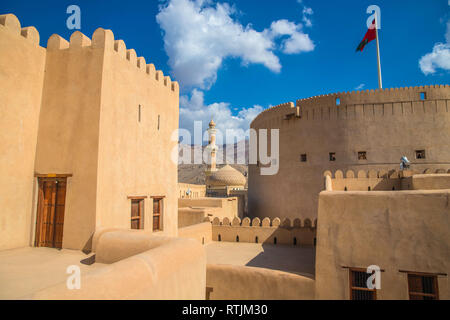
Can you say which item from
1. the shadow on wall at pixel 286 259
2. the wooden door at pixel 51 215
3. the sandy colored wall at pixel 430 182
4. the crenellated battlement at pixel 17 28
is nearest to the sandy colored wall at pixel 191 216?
the shadow on wall at pixel 286 259

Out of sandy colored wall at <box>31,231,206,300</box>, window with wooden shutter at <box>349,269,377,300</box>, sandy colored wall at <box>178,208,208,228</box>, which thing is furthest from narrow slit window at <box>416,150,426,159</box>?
sandy colored wall at <box>31,231,206,300</box>

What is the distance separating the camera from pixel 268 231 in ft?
37.9

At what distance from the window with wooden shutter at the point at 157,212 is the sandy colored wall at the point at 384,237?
4.24 m

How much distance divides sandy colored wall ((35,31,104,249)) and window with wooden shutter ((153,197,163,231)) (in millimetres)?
2229

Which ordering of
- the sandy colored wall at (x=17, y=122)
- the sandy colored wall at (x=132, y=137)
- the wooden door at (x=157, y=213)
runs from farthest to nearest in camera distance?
the wooden door at (x=157, y=213) → the sandy colored wall at (x=132, y=137) → the sandy colored wall at (x=17, y=122)

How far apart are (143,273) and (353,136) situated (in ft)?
46.1

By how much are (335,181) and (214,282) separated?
21.9 ft

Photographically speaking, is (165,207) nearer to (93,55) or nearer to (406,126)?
(93,55)

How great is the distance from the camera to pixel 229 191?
24172 mm

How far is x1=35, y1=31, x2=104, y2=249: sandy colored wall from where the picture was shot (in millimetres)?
5645

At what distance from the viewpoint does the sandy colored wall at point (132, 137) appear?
19.4 feet

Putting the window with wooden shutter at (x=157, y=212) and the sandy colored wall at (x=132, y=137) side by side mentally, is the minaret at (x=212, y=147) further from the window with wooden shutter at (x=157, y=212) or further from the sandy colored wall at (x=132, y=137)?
the window with wooden shutter at (x=157, y=212)
